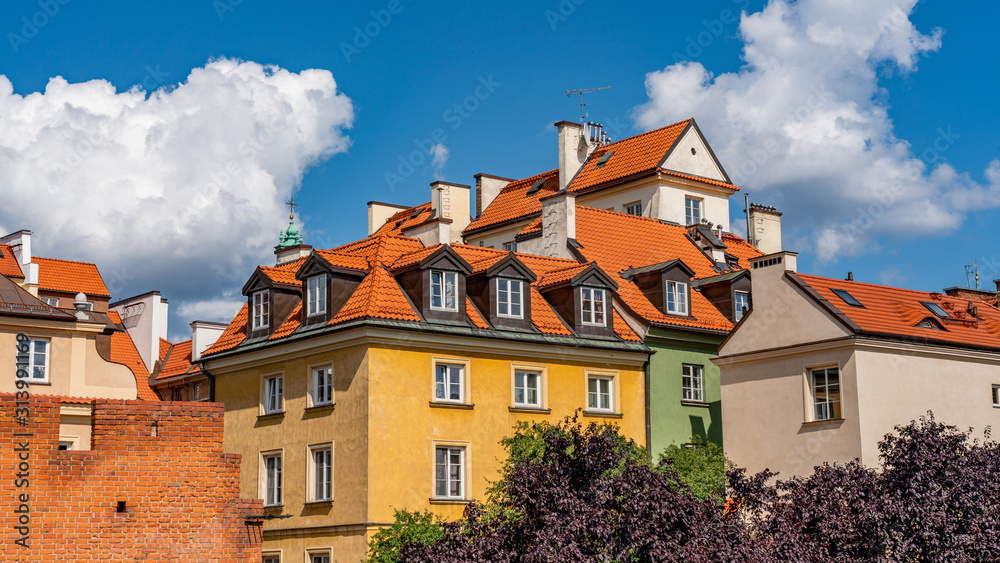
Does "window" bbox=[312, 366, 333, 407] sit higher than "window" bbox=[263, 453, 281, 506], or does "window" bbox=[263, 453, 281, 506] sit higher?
"window" bbox=[312, 366, 333, 407]

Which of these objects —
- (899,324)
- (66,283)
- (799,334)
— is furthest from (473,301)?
(66,283)

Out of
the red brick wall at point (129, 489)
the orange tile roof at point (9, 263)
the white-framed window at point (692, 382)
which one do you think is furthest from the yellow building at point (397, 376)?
the red brick wall at point (129, 489)

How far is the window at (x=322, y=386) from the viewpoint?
39219 millimetres

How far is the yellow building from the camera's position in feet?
124

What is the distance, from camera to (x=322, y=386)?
39688mm

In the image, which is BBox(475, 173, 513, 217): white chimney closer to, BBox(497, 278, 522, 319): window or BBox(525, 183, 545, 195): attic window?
BBox(525, 183, 545, 195): attic window

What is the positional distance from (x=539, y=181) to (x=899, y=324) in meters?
27.8

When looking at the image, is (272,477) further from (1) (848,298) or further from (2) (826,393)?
(1) (848,298)

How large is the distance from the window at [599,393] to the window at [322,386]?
8978 mm

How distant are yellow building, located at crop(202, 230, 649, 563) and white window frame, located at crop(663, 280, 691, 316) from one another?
271cm

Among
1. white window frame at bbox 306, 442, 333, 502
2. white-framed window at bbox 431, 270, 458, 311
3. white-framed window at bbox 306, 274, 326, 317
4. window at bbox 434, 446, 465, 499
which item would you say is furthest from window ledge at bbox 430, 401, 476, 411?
white-framed window at bbox 306, 274, 326, 317

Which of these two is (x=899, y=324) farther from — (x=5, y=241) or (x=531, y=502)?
(x=5, y=241)

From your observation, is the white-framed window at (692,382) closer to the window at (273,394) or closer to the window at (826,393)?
the window at (826,393)

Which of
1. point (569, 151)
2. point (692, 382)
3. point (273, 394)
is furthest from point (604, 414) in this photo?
point (569, 151)
